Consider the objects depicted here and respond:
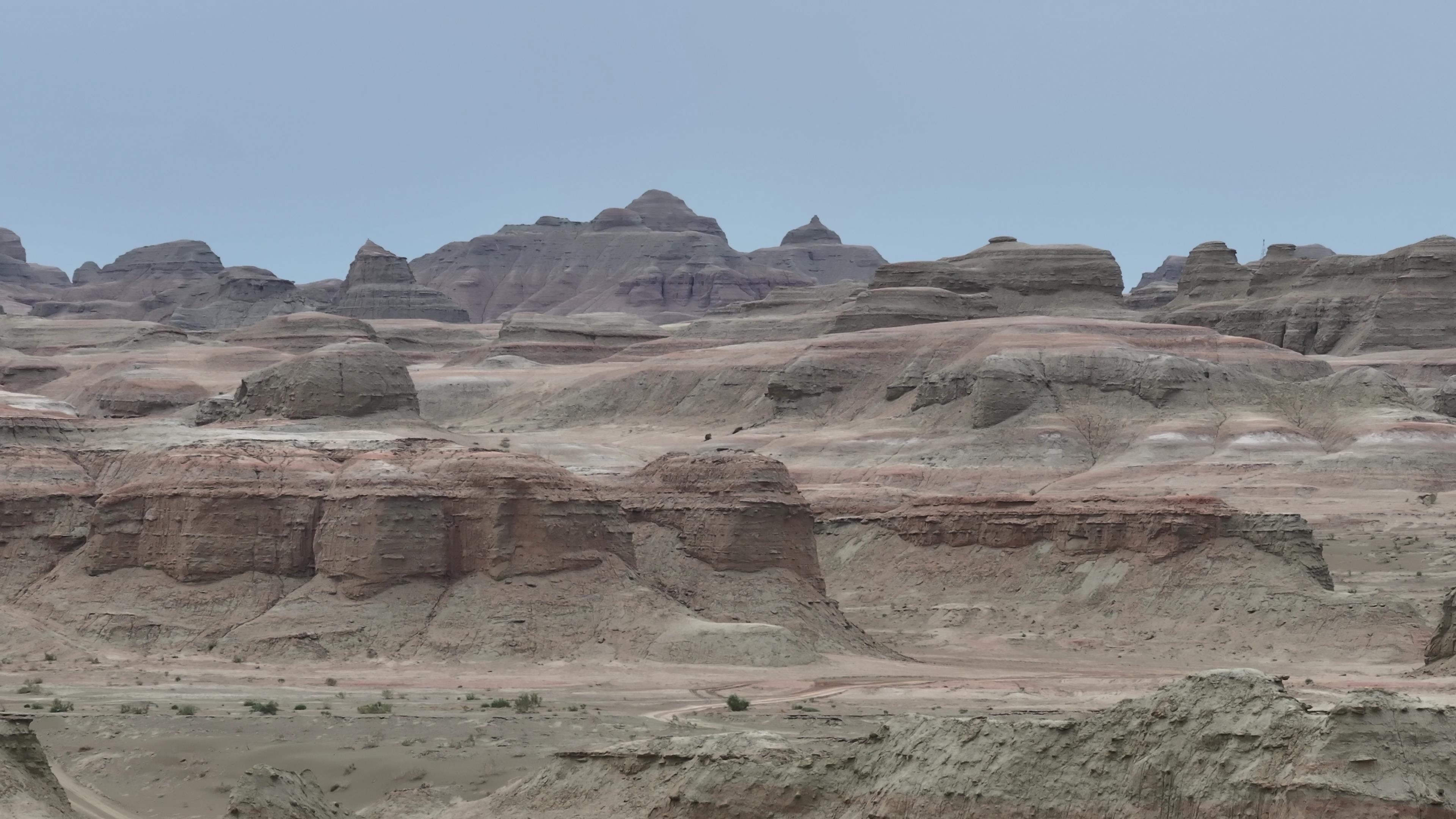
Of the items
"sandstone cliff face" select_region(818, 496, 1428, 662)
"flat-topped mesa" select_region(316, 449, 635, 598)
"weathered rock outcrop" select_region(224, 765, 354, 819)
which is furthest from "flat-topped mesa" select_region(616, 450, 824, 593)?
"weathered rock outcrop" select_region(224, 765, 354, 819)

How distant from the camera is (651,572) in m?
45.6

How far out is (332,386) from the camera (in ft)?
209

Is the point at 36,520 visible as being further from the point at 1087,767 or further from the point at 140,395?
the point at 140,395

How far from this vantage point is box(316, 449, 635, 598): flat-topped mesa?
139 ft

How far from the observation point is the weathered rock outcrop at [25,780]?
21953 mm

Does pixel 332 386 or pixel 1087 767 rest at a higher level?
pixel 332 386

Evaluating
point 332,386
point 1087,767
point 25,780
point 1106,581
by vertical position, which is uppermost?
point 332,386

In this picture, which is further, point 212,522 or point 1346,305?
point 1346,305

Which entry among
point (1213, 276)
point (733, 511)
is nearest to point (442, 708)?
point (733, 511)

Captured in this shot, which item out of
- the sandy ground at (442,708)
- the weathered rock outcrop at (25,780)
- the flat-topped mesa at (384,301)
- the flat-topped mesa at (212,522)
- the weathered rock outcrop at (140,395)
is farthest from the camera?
the flat-topped mesa at (384,301)

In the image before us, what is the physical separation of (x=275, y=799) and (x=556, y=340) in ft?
416

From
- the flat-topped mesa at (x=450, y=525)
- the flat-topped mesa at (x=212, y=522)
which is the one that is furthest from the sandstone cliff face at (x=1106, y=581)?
the flat-topped mesa at (x=212, y=522)

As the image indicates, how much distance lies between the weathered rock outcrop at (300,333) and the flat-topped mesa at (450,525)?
9878 centimetres

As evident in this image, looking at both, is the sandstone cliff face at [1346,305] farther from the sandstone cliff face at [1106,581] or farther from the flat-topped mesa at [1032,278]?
the sandstone cliff face at [1106,581]
